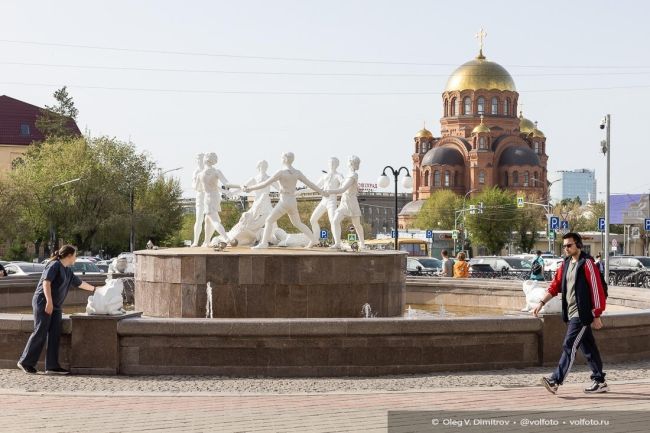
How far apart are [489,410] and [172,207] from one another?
191 ft

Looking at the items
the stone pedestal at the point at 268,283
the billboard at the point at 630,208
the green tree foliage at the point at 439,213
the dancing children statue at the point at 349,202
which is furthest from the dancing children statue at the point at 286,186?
the green tree foliage at the point at 439,213

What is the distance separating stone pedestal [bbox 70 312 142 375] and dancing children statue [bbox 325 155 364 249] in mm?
7945

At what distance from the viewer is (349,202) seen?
63.7 ft

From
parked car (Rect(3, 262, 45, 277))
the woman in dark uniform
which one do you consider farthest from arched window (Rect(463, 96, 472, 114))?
the woman in dark uniform

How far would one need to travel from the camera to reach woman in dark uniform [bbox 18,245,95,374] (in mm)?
11570

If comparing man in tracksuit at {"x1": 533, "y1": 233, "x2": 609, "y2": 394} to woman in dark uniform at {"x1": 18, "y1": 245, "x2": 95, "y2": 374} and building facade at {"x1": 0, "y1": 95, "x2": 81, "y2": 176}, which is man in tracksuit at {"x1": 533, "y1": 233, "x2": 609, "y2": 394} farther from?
building facade at {"x1": 0, "y1": 95, "x2": 81, "y2": 176}

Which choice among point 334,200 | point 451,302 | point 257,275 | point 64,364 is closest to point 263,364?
point 64,364

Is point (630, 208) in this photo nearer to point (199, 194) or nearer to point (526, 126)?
point (199, 194)

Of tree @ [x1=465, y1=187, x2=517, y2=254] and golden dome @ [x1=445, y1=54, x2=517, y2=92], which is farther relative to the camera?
golden dome @ [x1=445, y1=54, x2=517, y2=92]

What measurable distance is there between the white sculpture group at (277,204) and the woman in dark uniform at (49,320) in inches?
260

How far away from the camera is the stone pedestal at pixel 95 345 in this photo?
11.6m

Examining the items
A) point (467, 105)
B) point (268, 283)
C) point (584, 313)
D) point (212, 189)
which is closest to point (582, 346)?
point (584, 313)

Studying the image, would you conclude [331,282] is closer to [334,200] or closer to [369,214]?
[334,200]

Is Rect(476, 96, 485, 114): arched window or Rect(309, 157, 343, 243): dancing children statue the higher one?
Rect(476, 96, 485, 114): arched window
